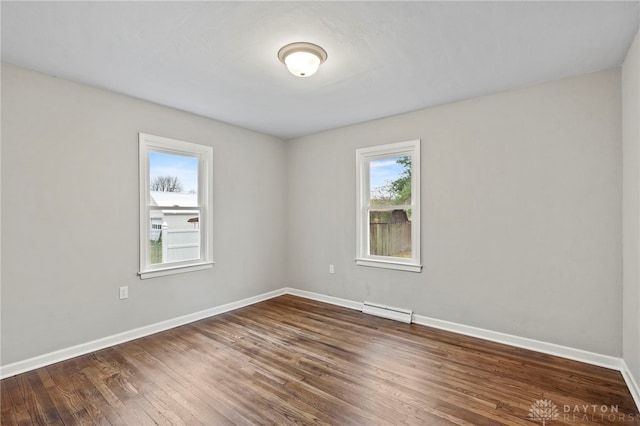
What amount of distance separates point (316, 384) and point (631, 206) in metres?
2.74

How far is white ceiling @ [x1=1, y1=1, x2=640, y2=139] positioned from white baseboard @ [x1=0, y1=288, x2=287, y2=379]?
247cm

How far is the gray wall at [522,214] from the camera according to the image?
8.52 ft

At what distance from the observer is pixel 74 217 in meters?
2.80

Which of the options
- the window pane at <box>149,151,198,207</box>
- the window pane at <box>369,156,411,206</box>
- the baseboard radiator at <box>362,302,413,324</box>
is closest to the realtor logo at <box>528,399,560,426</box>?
the baseboard radiator at <box>362,302,413,324</box>

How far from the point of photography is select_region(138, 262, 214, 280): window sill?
3291mm

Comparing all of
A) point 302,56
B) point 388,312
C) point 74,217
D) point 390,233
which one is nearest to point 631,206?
point 390,233

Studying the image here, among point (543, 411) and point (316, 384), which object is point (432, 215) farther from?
point (316, 384)

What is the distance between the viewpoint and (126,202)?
124 inches

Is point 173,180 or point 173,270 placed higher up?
point 173,180

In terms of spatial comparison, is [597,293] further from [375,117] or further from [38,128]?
[38,128]

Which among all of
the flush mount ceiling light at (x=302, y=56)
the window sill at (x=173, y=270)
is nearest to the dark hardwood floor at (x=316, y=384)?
the window sill at (x=173, y=270)

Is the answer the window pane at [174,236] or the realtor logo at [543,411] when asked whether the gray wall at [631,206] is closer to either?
the realtor logo at [543,411]

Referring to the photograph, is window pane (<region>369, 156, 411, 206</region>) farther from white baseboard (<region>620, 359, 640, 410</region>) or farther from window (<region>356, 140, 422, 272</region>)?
white baseboard (<region>620, 359, 640, 410</region>)

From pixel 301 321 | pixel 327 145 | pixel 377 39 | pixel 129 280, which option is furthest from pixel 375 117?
pixel 129 280
